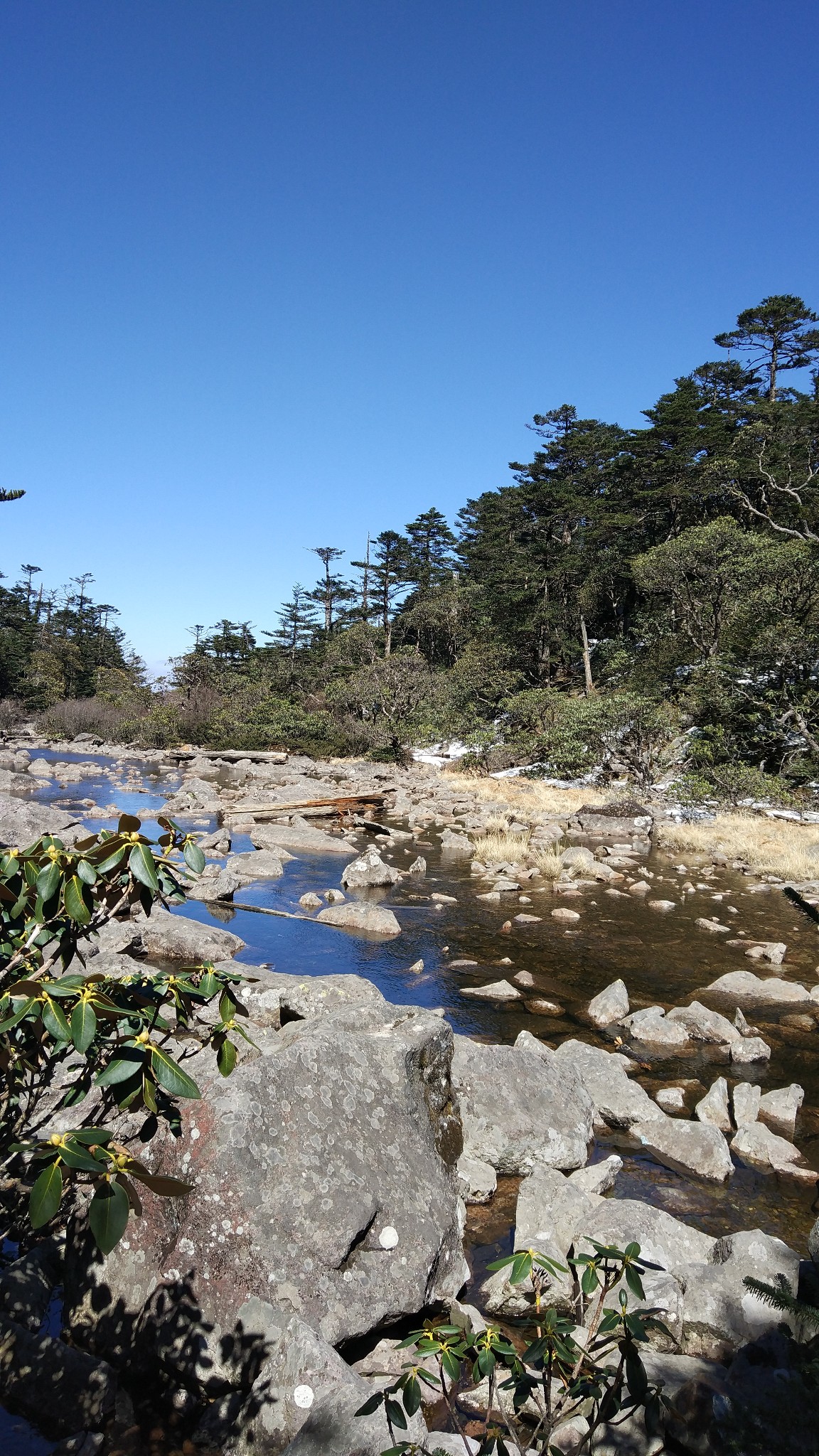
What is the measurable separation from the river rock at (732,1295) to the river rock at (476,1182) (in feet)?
5.20

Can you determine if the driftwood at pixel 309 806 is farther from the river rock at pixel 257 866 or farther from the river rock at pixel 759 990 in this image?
the river rock at pixel 759 990

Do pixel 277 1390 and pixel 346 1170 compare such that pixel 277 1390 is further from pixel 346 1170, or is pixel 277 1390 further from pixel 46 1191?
pixel 46 1191

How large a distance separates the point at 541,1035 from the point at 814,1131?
285 cm

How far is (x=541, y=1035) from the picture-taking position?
28.5 ft

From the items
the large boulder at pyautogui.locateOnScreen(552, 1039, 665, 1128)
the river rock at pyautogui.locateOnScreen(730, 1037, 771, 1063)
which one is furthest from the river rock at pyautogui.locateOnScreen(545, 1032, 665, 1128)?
the river rock at pyautogui.locateOnScreen(730, 1037, 771, 1063)

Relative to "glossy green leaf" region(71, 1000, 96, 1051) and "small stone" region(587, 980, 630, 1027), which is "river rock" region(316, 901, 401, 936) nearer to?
"small stone" region(587, 980, 630, 1027)

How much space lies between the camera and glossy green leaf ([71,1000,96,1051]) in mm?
1863

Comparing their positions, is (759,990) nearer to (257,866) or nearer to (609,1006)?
(609,1006)

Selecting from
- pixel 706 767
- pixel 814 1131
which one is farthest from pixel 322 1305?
pixel 706 767

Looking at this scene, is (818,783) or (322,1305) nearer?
(322,1305)

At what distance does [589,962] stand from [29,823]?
10.6m

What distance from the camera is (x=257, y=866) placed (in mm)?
16281

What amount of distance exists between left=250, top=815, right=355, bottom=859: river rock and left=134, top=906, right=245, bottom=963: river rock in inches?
307

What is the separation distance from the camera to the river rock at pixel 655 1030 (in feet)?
28.1
